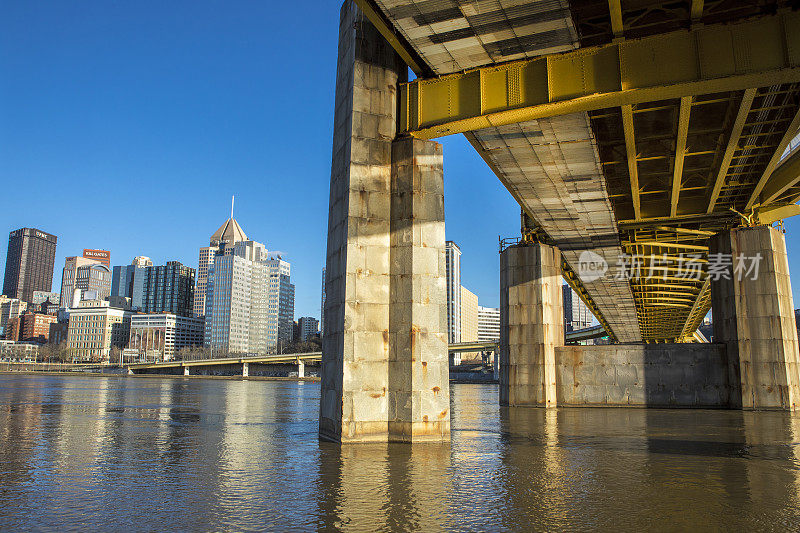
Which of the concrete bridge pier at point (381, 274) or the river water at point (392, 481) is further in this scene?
the concrete bridge pier at point (381, 274)

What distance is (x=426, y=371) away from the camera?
54.3 ft

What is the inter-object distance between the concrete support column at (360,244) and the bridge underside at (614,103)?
Answer: 1.05 m

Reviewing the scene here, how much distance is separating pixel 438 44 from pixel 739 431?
16.1 meters

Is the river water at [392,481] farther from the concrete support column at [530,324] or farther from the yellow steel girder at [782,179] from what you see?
the concrete support column at [530,324]

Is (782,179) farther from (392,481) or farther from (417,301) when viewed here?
(392,481)

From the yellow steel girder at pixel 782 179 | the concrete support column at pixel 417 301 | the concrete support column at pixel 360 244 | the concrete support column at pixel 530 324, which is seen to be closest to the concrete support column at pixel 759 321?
the yellow steel girder at pixel 782 179

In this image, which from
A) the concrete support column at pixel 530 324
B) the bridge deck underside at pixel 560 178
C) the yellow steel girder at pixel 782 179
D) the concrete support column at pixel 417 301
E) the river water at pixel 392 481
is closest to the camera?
the river water at pixel 392 481

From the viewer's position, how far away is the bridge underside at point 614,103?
51.5 feet

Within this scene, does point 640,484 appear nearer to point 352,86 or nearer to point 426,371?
point 426,371

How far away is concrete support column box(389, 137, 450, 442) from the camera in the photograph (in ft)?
53.6

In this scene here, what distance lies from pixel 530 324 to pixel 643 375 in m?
6.79

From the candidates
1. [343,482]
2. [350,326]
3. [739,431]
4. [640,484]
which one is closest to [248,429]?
[350,326]

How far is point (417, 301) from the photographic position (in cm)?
1670

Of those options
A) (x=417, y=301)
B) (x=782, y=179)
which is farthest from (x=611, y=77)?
(x=782, y=179)
